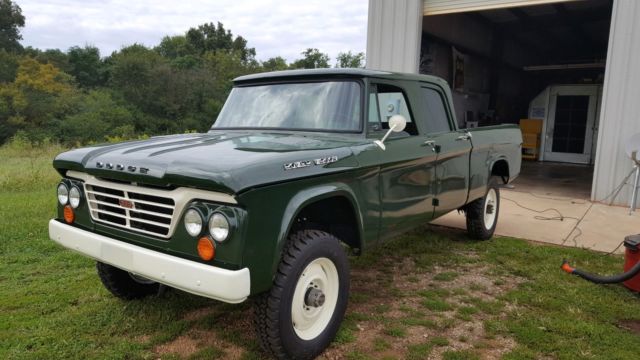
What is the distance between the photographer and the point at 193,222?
2420 mm

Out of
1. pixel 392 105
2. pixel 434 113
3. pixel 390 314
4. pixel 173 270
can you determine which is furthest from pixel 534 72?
pixel 173 270

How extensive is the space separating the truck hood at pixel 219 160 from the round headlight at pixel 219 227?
0.16 meters

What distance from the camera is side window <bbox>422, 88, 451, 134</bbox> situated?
4.34 meters

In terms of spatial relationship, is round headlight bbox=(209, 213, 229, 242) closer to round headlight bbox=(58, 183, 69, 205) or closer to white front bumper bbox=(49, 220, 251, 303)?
white front bumper bbox=(49, 220, 251, 303)

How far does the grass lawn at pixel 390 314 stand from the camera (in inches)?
121

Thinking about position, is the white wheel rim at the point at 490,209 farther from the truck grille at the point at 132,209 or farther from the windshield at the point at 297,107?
the truck grille at the point at 132,209

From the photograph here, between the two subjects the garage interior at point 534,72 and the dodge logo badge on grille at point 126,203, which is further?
the garage interior at point 534,72

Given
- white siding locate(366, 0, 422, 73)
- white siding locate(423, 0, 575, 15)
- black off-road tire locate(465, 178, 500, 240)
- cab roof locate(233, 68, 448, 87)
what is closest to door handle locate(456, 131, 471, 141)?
cab roof locate(233, 68, 448, 87)

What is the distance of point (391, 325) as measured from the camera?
135 inches

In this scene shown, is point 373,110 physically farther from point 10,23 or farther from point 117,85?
point 10,23

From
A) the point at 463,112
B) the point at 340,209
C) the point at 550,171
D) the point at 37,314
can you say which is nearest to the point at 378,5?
the point at 463,112

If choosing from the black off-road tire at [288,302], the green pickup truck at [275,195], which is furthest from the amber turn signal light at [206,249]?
the black off-road tire at [288,302]

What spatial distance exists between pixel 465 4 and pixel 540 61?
11.3m

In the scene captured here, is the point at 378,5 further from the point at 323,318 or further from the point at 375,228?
the point at 323,318
